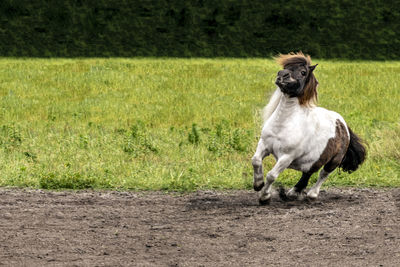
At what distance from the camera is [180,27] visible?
21.5 metres

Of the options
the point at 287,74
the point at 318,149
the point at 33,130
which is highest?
the point at 287,74

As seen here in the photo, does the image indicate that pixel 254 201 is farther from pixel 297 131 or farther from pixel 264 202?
pixel 297 131

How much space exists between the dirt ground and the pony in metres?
0.39

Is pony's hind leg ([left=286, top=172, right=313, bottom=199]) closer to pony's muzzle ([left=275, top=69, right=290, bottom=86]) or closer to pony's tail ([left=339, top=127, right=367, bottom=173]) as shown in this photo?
pony's tail ([left=339, top=127, right=367, bottom=173])

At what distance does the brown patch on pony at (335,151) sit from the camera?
6688mm

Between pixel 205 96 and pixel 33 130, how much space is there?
4.55 meters

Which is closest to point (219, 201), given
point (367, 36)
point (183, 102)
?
point (183, 102)

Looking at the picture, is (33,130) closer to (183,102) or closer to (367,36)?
(183,102)

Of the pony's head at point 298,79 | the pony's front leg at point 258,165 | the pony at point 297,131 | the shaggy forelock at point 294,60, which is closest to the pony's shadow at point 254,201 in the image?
the pony at point 297,131

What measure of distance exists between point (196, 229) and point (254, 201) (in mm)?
1175

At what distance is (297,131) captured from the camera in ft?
21.1

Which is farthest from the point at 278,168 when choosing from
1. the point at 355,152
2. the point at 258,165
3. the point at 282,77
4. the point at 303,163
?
the point at 355,152

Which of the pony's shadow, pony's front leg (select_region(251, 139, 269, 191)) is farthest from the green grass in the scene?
pony's front leg (select_region(251, 139, 269, 191))

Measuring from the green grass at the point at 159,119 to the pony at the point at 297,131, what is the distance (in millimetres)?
1114
